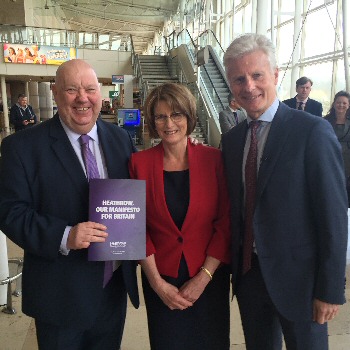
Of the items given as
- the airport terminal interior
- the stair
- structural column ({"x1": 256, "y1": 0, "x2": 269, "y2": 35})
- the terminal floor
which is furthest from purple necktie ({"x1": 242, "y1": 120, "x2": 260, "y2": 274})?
→ the stair

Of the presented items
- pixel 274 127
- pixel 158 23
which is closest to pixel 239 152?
pixel 274 127

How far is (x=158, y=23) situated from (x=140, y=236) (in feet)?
128

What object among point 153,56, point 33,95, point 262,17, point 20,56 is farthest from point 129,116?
point 33,95

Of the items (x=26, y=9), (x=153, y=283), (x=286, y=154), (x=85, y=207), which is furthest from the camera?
(x=26, y=9)

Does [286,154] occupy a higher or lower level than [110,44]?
lower

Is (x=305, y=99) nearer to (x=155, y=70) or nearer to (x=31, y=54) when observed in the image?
(x=155, y=70)

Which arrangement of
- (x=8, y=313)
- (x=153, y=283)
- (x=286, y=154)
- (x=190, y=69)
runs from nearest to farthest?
(x=286, y=154)
(x=153, y=283)
(x=8, y=313)
(x=190, y=69)

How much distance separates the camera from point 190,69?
1462 cm

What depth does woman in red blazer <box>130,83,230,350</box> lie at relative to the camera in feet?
5.62

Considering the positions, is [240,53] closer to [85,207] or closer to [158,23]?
[85,207]

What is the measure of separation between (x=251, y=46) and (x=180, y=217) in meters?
0.83

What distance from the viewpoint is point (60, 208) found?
63.1 inches

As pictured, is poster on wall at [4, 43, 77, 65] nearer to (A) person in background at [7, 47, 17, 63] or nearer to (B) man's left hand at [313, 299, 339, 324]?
(A) person in background at [7, 47, 17, 63]

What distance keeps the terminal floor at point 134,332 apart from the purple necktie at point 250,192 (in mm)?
1333
